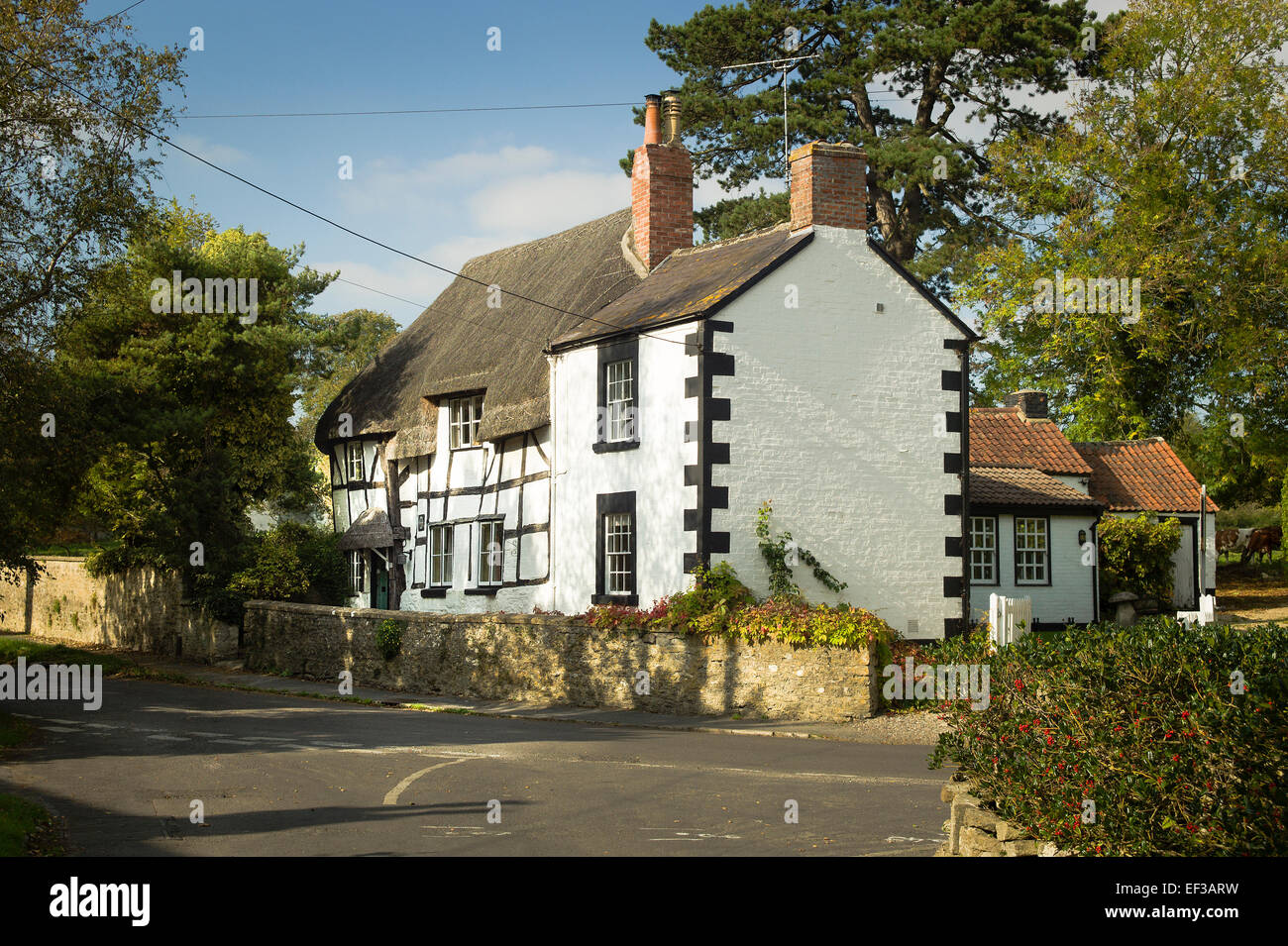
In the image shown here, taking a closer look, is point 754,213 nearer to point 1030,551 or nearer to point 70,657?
point 1030,551

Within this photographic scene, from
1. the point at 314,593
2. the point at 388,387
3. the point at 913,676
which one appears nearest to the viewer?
the point at 913,676

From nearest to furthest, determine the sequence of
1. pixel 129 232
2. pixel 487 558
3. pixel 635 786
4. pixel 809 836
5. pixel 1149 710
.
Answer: pixel 1149 710
pixel 809 836
pixel 635 786
pixel 129 232
pixel 487 558

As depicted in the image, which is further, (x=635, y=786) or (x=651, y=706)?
(x=651, y=706)

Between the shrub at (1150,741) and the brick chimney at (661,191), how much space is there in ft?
63.5

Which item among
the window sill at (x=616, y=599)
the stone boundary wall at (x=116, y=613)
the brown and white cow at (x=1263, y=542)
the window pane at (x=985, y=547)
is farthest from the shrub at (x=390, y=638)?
the brown and white cow at (x=1263, y=542)

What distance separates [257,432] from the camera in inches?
1218

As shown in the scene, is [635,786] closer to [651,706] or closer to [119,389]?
[651,706]

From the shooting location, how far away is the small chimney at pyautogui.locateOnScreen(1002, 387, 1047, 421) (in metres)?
33.1

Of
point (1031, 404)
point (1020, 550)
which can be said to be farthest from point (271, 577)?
point (1031, 404)

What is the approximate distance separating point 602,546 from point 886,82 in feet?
67.6

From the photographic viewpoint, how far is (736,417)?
792 inches

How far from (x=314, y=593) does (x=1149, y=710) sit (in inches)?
1012

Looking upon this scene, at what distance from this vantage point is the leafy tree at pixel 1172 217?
34.1m
